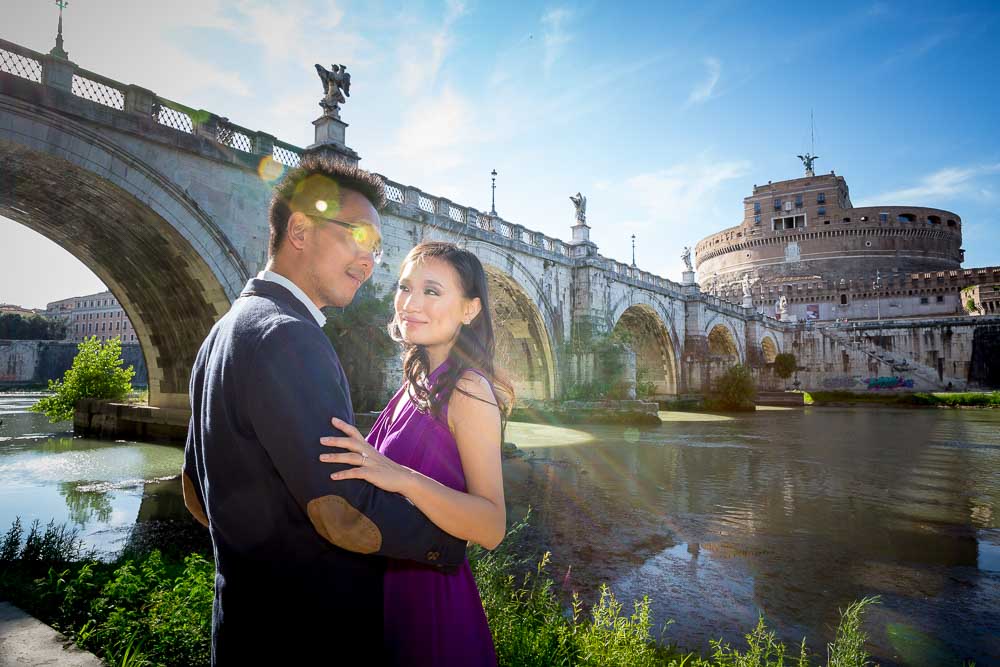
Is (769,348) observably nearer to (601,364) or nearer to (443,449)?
(601,364)

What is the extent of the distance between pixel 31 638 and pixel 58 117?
1055 cm

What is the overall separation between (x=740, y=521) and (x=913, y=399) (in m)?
34.7

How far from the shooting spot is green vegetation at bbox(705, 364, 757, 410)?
28.3 metres

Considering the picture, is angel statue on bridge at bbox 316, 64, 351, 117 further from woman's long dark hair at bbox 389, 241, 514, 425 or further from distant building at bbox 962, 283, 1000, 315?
distant building at bbox 962, 283, 1000, 315

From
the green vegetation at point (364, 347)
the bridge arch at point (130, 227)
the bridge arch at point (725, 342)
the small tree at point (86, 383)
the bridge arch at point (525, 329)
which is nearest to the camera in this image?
the bridge arch at point (130, 227)

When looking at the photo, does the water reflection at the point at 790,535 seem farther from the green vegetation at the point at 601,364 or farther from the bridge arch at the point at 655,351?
the bridge arch at the point at 655,351

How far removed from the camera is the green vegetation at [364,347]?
13.6 m

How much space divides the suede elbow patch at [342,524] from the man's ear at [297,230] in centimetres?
75

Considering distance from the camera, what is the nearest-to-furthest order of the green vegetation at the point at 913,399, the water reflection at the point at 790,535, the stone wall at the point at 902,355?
the water reflection at the point at 790,535, the green vegetation at the point at 913,399, the stone wall at the point at 902,355

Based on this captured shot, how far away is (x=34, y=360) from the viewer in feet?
183

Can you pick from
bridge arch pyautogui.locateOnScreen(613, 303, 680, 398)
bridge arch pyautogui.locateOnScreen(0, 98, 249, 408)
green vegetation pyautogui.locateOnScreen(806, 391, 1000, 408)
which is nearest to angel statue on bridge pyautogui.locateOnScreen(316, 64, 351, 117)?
bridge arch pyautogui.locateOnScreen(0, 98, 249, 408)

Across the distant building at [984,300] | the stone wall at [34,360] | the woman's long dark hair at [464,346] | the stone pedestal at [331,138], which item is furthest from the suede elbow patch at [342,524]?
the distant building at [984,300]

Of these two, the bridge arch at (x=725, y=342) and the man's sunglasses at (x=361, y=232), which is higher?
the bridge arch at (x=725, y=342)

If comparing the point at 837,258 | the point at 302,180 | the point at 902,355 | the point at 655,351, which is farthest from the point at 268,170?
the point at 837,258
